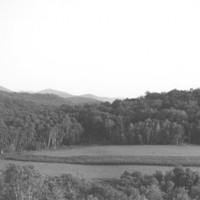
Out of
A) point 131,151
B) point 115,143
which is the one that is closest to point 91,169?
point 131,151

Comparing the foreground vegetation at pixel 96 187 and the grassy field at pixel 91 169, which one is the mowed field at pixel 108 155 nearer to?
the grassy field at pixel 91 169

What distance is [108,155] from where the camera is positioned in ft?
216

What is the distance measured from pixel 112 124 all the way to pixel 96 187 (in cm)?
4169

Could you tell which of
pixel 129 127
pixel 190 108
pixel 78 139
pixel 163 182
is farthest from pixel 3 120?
pixel 163 182

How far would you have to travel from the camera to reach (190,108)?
81.5 metres

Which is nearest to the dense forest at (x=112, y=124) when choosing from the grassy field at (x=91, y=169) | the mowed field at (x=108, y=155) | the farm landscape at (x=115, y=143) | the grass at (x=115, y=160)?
the farm landscape at (x=115, y=143)

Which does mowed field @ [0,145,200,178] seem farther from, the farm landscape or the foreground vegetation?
the foreground vegetation

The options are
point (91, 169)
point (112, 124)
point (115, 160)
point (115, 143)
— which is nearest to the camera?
point (91, 169)

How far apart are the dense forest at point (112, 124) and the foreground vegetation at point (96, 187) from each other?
1078 inches

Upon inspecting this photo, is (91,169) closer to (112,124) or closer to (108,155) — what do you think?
(108,155)

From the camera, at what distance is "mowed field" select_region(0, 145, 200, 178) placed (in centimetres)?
5478

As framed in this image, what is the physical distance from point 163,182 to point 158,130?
98.8 feet

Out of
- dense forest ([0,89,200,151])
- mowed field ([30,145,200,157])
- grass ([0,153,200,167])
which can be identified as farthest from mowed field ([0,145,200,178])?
dense forest ([0,89,200,151])

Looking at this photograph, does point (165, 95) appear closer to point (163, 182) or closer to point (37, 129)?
point (37, 129)
